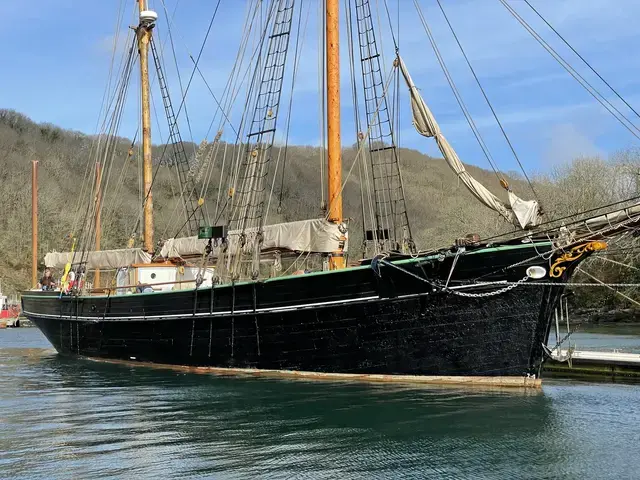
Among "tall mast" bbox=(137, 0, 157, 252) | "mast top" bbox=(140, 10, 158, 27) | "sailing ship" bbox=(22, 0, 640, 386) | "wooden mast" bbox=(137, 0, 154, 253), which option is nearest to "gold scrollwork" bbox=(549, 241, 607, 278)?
"sailing ship" bbox=(22, 0, 640, 386)

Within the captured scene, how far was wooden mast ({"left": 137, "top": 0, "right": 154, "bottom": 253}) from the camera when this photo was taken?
24531mm

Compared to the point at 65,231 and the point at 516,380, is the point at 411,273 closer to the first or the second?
the point at 516,380

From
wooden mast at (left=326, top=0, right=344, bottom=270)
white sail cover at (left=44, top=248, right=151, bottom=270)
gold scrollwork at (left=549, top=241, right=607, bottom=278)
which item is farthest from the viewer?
white sail cover at (left=44, top=248, right=151, bottom=270)

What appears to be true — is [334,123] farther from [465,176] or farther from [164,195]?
[164,195]

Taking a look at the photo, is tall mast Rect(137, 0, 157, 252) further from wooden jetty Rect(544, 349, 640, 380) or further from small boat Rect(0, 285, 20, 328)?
small boat Rect(0, 285, 20, 328)

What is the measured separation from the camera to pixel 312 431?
1159 cm

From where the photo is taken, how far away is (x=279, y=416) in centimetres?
1280

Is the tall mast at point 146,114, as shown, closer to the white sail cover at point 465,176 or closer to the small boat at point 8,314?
the white sail cover at point 465,176

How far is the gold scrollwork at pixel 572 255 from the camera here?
1346 cm

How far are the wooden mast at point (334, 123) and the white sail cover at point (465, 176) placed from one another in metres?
1.63

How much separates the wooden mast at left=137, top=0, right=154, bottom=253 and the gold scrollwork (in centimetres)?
1395

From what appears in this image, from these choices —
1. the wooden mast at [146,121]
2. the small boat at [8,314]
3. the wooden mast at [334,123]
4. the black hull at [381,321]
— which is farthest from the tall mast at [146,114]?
the small boat at [8,314]

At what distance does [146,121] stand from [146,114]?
242 millimetres

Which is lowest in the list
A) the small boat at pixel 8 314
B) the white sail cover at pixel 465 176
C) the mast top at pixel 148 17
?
the small boat at pixel 8 314
